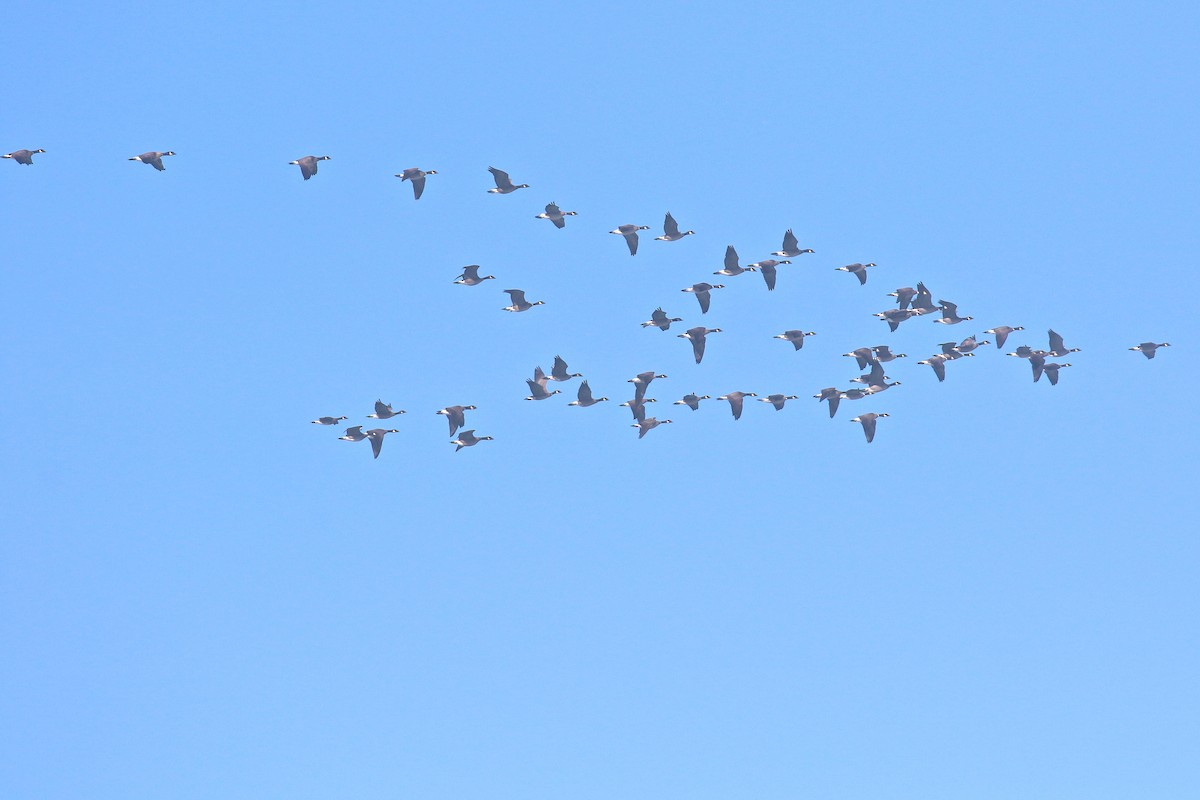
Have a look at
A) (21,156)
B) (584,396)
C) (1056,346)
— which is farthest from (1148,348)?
(21,156)

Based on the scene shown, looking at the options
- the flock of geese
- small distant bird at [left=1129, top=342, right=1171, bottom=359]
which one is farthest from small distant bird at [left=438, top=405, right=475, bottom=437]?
small distant bird at [left=1129, top=342, right=1171, bottom=359]

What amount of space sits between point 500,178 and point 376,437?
11.7m

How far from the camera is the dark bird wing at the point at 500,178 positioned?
8038cm

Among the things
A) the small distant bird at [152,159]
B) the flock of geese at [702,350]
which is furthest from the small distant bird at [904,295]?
the small distant bird at [152,159]

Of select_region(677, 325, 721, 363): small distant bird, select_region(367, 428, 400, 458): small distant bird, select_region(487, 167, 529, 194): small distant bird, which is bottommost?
select_region(367, 428, 400, 458): small distant bird

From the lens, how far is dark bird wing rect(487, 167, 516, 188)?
8038cm

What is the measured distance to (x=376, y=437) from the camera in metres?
81.1

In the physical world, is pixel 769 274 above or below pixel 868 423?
above

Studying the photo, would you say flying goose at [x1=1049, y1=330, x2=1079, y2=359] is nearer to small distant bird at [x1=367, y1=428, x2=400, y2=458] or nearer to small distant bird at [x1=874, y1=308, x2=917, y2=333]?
small distant bird at [x1=874, y1=308, x2=917, y2=333]

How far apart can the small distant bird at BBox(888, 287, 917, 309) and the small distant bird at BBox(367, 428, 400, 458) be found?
21.7 meters

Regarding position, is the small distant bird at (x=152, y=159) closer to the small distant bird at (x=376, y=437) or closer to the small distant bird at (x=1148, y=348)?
the small distant bird at (x=376, y=437)

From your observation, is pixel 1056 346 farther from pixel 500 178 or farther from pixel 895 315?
pixel 500 178

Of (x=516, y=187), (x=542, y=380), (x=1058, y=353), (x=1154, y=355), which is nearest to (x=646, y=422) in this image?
(x=542, y=380)

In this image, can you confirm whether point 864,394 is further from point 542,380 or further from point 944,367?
point 542,380
